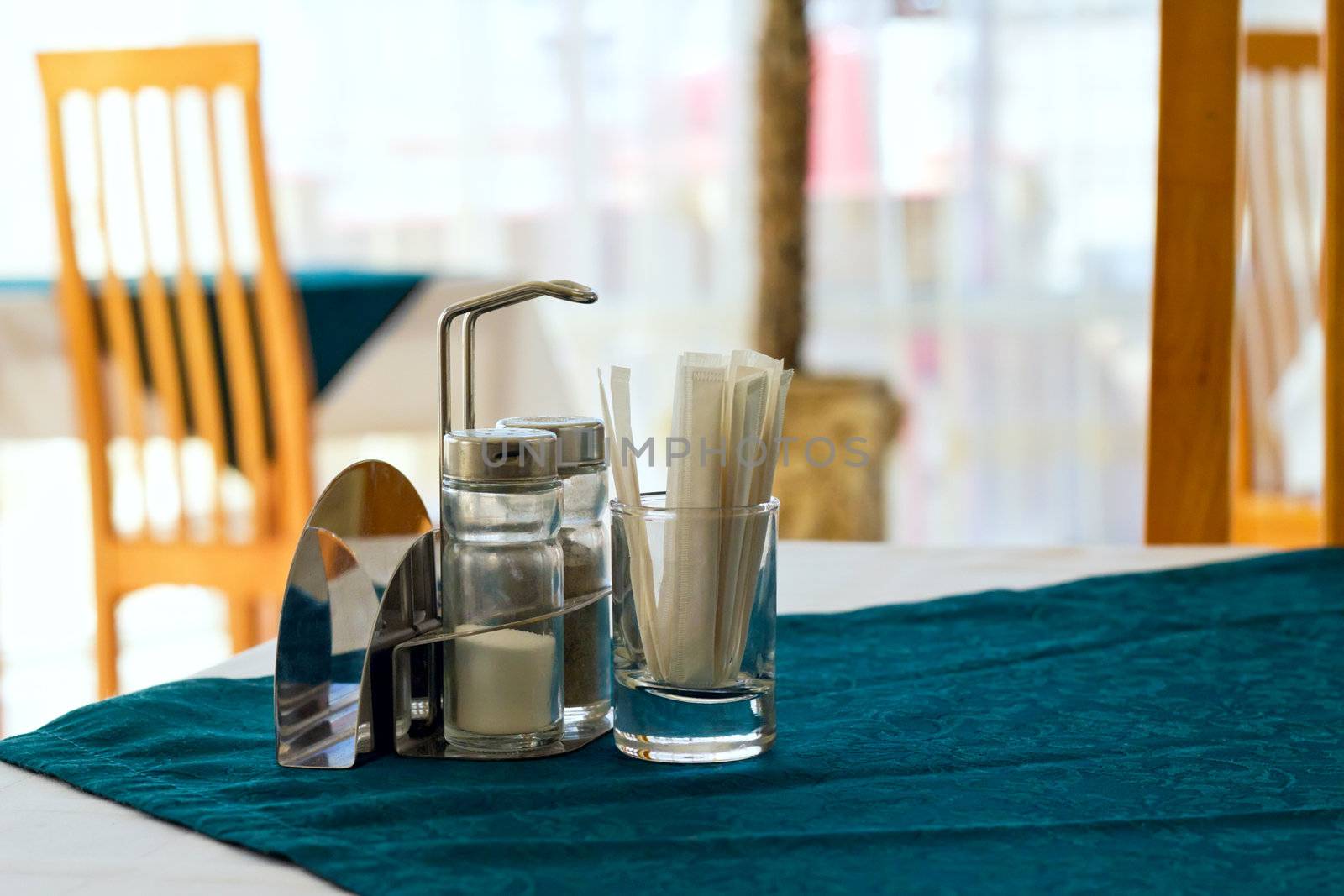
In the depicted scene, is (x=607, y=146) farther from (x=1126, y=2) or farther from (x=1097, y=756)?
(x=1097, y=756)

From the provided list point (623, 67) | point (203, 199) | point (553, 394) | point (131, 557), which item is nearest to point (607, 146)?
point (623, 67)

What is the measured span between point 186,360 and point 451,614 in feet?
5.43

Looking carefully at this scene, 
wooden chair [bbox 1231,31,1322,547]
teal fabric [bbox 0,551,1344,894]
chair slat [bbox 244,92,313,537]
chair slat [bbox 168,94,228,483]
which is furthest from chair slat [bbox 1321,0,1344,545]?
chair slat [bbox 168,94,228,483]

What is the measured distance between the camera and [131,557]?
2045 mm

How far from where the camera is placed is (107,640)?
6.67 feet

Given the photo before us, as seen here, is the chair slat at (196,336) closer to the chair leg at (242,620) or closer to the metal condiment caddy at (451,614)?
the chair leg at (242,620)

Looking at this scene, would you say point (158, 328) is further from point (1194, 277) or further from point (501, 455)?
point (501, 455)

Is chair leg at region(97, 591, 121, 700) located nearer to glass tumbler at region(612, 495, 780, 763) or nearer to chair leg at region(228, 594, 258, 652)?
chair leg at region(228, 594, 258, 652)

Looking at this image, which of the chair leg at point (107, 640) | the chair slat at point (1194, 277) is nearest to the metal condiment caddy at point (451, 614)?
the chair slat at point (1194, 277)

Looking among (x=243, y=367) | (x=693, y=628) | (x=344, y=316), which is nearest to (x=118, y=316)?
(x=243, y=367)

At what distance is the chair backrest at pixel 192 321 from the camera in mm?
2012

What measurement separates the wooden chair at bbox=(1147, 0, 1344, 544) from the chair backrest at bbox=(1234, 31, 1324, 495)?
1.15 metres

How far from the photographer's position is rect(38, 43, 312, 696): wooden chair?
79.4 inches

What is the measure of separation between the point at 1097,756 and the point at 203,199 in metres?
3.53
